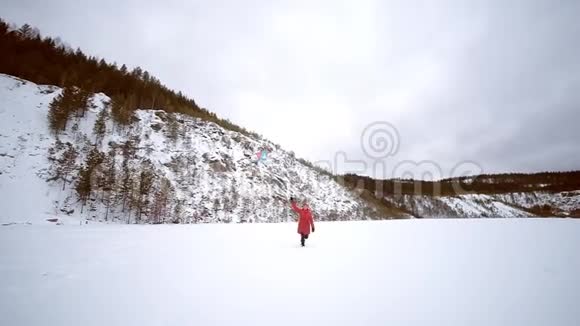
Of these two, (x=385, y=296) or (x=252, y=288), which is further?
(x=252, y=288)

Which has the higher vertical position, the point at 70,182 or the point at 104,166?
the point at 104,166

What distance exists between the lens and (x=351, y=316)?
109 inches

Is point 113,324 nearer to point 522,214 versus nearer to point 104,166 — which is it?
point 104,166

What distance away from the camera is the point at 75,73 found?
134 feet

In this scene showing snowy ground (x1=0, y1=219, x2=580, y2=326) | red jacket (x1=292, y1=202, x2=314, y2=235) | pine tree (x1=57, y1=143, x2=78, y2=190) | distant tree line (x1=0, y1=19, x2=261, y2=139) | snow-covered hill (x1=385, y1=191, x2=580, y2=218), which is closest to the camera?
snowy ground (x1=0, y1=219, x2=580, y2=326)

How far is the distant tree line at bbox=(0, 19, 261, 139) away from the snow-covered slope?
10.2 ft

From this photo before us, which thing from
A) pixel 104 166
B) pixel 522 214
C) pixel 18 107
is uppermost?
pixel 18 107

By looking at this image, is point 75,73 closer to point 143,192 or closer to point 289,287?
point 143,192

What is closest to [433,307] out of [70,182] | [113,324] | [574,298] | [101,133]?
[574,298]

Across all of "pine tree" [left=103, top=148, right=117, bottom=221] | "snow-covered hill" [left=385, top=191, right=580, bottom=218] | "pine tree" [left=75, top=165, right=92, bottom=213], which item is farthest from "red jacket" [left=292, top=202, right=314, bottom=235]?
"snow-covered hill" [left=385, top=191, right=580, bottom=218]

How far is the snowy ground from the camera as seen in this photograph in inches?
109

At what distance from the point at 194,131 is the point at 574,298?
47.5m

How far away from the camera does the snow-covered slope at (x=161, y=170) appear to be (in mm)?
21422

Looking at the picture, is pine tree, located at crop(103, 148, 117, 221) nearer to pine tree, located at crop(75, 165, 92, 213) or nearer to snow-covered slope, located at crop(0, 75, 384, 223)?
snow-covered slope, located at crop(0, 75, 384, 223)
